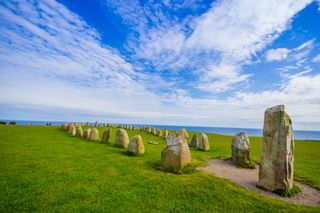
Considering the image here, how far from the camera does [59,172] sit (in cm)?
847

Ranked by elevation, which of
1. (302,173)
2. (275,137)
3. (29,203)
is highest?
(275,137)

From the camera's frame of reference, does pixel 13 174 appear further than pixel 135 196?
Yes

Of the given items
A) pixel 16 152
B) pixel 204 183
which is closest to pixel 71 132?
pixel 16 152

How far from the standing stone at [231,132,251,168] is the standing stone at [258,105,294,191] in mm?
3989

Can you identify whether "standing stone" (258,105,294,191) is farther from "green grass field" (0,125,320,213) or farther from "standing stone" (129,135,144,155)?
"standing stone" (129,135,144,155)

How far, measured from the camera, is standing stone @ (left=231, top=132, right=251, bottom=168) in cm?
1170

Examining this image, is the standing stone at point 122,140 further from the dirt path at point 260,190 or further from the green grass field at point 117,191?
the dirt path at point 260,190

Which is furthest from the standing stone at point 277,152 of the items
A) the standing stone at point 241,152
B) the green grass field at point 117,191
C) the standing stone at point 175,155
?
the standing stone at point 241,152

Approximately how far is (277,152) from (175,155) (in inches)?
183

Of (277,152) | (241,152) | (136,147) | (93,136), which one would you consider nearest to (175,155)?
(136,147)

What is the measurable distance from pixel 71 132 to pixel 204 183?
2126cm

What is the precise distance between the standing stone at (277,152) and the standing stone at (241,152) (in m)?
3.99

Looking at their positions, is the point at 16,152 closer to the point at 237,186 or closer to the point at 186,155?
the point at 186,155

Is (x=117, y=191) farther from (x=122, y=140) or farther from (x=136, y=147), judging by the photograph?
(x=122, y=140)
